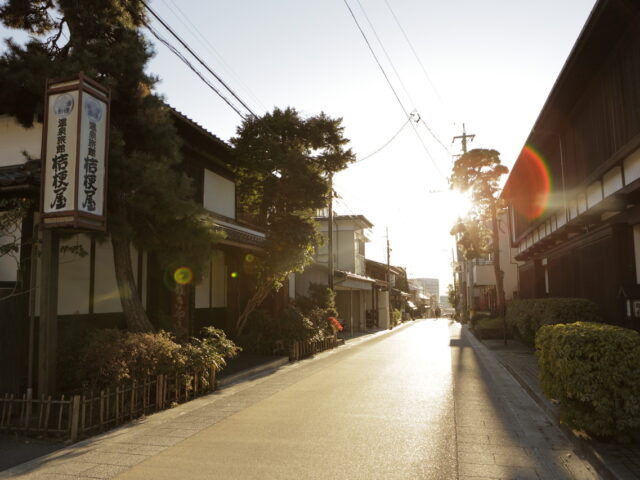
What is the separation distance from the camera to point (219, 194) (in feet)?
51.4

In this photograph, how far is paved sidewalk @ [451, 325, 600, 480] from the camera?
16.2ft

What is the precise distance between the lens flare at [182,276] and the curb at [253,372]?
2262 millimetres

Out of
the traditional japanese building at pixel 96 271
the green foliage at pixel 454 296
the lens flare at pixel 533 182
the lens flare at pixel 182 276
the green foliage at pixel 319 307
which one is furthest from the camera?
the green foliage at pixel 454 296

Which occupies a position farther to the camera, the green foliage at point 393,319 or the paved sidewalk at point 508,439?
the green foliage at point 393,319

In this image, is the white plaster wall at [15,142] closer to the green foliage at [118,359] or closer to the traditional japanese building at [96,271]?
the traditional japanese building at [96,271]

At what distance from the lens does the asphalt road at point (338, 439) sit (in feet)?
16.3

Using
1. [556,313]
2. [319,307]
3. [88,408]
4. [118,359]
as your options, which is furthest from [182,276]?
[319,307]

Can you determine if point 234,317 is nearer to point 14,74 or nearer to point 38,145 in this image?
point 38,145

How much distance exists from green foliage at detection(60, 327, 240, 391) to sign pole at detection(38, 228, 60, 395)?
1.55ft

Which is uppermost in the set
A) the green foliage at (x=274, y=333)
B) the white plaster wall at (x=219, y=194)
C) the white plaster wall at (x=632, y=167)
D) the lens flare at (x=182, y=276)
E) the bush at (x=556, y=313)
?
the white plaster wall at (x=219, y=194)

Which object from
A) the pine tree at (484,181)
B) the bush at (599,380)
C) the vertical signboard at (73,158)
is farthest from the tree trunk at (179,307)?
the pine tree at (484,181)

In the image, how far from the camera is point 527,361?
13.4 metres

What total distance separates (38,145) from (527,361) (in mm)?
13549

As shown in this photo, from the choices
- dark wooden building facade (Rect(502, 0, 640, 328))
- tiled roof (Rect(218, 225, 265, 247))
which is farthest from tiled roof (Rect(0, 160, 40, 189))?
dark wooden building facade (Rect(502, 0, 640, 328))
